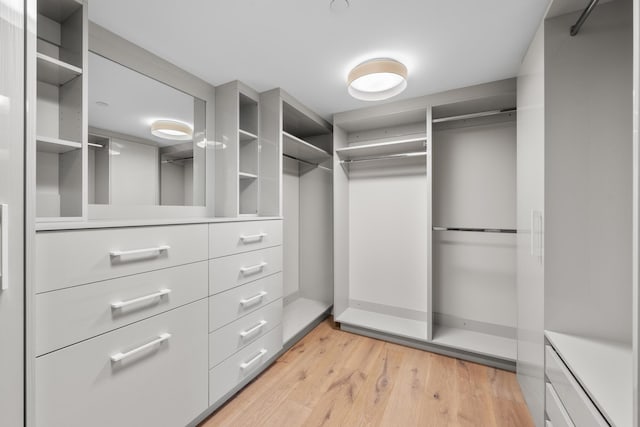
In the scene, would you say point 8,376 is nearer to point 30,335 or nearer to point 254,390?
point 30,335

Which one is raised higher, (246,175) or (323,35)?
(323,35)

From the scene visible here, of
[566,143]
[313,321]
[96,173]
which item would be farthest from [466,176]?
[96,173]

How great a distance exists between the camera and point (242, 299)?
1.78 meters

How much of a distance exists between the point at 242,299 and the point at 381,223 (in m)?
1.70

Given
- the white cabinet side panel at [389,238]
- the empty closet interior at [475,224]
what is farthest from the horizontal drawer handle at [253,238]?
the empty closet interior at [475,224]

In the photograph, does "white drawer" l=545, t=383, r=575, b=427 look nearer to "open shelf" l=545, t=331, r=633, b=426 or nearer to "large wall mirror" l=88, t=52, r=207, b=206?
"open shelf" l=545, t=331, r=633, b=426

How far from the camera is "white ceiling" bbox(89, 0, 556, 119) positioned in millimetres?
1308

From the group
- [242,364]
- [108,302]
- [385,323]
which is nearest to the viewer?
[108,302]

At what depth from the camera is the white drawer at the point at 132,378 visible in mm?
972

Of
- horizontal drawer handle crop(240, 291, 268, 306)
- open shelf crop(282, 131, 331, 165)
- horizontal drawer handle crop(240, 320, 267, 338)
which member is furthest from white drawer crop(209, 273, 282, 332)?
open shelf crop(282, 131, 331, 165)

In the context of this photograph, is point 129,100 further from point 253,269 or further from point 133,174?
point 253,269

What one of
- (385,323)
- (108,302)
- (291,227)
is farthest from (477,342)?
(108,302)

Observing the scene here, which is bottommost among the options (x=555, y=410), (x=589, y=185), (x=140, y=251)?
(x=555, y=410)

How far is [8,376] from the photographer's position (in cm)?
82
